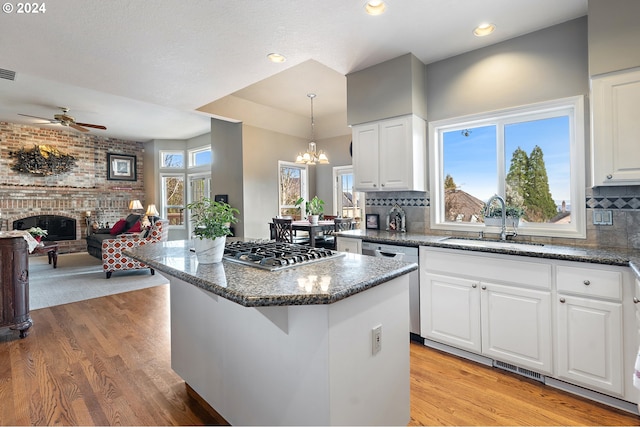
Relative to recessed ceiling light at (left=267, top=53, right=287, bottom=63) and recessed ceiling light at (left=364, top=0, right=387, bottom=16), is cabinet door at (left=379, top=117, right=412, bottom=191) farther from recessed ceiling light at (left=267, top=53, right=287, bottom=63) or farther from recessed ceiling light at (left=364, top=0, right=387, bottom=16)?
recessed ceiling light at (left=267, top=53, right=287, bottom=63)

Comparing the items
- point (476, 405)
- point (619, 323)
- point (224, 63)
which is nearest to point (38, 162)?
point (224, 63)

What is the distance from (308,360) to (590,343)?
1.86 meters

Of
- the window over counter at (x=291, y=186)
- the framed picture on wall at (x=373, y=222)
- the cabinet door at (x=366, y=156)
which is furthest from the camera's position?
the window over counter at (x=291, y=186)

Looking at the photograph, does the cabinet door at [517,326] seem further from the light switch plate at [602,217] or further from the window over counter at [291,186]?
the window over counter at [291,186]

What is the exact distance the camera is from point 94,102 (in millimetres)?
5398

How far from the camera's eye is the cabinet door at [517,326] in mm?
2088

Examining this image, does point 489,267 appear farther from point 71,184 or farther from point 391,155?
point 71,184

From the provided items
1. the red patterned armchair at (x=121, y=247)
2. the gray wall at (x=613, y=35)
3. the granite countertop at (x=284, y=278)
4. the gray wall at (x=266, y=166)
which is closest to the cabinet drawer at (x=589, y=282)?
the granite countertop at (x=284, y=278)

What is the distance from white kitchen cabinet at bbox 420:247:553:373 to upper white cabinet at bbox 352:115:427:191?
0.86m

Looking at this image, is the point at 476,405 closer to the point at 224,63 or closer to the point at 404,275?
the point at 404,275

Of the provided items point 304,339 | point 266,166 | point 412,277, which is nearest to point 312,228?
point 266,166

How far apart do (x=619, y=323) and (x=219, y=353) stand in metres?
2.33

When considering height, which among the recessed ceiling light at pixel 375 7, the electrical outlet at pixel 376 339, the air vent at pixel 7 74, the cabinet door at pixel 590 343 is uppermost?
the air vent at pixel 7 74

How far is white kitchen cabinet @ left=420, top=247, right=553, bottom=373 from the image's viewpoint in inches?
82.8
